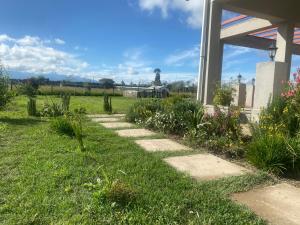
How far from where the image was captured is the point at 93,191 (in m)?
2.52

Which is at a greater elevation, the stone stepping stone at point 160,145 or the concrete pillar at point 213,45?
the concrete pillar at point 213,45

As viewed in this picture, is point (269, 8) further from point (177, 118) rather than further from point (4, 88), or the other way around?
point (4, 88)

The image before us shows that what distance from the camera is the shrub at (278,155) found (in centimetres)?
323

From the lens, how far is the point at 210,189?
265 centimetres

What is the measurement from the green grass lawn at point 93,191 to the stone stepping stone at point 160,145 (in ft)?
0.84

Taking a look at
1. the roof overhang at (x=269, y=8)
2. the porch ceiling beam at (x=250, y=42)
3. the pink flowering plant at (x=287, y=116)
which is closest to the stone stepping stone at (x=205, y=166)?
the pink flowering plant at (x=287, y=116)

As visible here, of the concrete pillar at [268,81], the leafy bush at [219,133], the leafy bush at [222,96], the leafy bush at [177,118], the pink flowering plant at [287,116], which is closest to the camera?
the pink flowering plant at [287,116]

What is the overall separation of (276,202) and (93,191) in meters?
1.69

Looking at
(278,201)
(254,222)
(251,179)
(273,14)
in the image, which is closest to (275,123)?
(251,179)

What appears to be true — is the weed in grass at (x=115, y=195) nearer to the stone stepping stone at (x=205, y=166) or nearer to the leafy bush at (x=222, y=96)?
the stone stepping stone at (x=205, y=166)

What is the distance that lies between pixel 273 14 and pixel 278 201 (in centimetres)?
629

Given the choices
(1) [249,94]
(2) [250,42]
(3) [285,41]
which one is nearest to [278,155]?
(3) [285,41]

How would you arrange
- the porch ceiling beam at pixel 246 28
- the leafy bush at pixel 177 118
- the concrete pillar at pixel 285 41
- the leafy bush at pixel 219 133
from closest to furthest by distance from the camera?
the leafy bush at pixel 219 133
the leafy bush at pixel 177 118
the concrete pillar at pixel 285 41
the porch ceiling beam at pixel 246 28

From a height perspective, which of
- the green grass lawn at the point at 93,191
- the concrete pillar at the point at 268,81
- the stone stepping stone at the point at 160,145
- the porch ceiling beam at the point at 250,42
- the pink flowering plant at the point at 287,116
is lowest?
the green grass lawn at the point at 93,191
